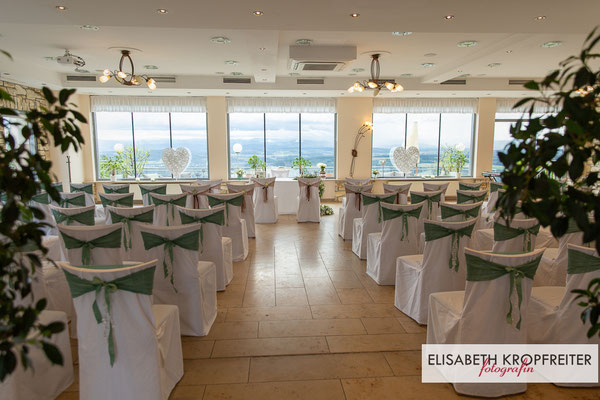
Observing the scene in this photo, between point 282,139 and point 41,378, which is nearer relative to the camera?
point 41,378

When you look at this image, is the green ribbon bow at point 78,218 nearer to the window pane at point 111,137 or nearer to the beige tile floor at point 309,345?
the beige tile floor at point 309,345

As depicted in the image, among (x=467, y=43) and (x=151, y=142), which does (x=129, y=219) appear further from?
(x=151, y=142)

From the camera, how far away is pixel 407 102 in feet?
36.9

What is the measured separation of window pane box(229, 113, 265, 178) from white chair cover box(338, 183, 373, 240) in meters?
5.01

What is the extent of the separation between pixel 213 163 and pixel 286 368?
8580 millimetres

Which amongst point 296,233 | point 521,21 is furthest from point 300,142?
point 521,21

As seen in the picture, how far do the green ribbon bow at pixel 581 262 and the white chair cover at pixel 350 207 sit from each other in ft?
13.1

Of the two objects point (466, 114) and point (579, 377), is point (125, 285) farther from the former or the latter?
point (466, 114)

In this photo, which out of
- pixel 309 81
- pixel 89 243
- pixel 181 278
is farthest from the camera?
pixel 309 81

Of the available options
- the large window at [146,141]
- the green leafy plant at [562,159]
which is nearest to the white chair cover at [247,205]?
the large window at [146,141]

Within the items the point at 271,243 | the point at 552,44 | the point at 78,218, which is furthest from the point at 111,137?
the point at 552,44

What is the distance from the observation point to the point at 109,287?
7.10 feet

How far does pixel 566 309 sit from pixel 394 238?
1912mm

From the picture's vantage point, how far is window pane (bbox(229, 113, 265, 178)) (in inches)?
440
